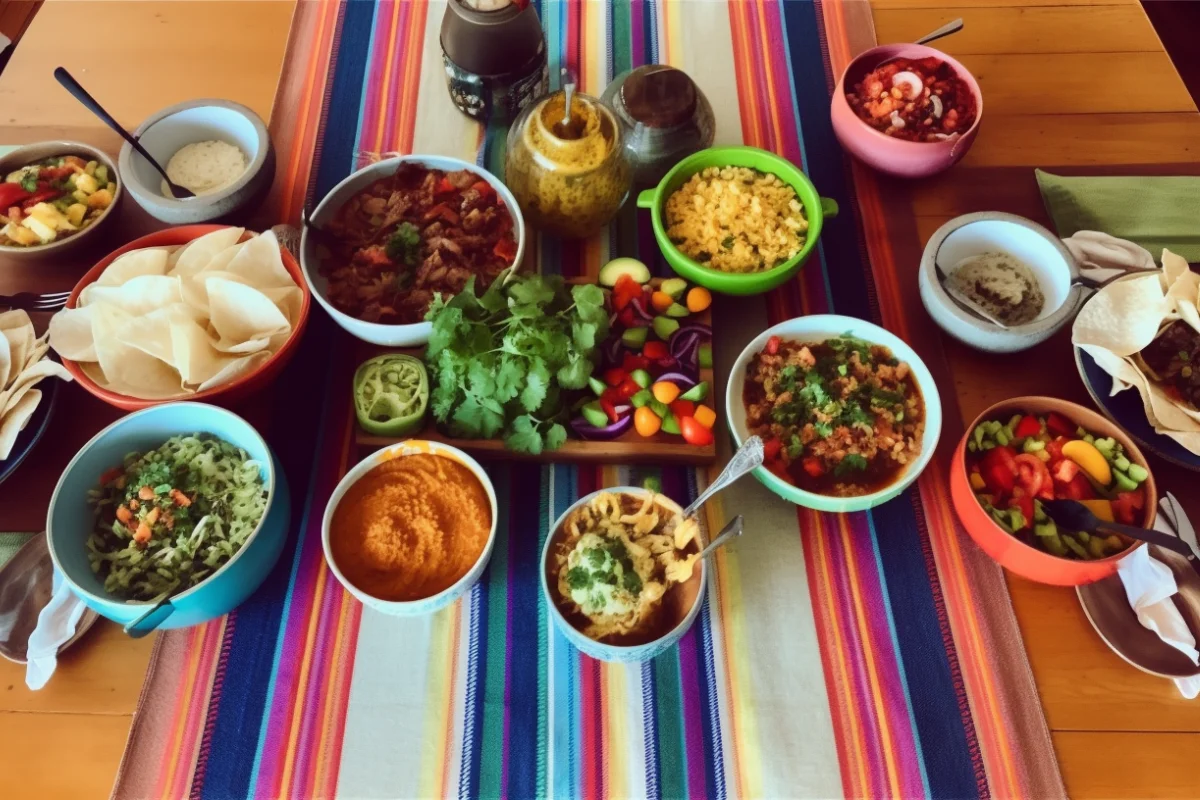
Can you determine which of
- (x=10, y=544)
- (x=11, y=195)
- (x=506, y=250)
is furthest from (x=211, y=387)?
(x=11, y=195)

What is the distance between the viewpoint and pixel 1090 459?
110 cm

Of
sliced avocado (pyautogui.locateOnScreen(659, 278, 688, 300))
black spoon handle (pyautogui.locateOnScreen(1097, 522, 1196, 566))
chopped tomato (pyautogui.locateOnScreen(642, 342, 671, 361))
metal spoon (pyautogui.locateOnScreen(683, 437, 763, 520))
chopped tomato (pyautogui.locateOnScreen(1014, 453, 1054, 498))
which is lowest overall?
chopped tomato (pyautogui.locateOnScreen(1014, 453, 1054, 498))

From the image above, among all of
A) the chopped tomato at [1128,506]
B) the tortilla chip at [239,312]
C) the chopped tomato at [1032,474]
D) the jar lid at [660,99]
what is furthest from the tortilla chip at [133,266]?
the chopped tomato at [1128,506]

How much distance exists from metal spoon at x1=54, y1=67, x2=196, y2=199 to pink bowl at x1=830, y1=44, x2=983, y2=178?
4.02ft

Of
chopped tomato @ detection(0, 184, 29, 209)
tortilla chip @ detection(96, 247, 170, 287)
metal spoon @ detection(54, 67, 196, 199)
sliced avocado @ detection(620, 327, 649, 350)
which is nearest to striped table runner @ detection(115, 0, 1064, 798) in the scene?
sliced avocado @ detection(620, 327, 649, 350)

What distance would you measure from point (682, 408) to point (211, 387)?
2.32ft

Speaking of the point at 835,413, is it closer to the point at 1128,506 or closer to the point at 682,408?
the point at 682,408

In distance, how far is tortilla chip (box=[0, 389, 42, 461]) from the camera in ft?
3.65

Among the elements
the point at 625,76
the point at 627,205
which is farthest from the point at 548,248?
the point at 625,76

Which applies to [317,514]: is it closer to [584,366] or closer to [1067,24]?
[584,366]

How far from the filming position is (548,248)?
1.45 meters

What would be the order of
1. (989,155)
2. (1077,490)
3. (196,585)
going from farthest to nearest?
1. (989,155)
2. (1077,490)
3. (196,585)

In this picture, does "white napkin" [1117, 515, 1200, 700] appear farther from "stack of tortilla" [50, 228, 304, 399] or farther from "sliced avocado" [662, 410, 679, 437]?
"stack of tortilla" [50, 228, 304, 399]

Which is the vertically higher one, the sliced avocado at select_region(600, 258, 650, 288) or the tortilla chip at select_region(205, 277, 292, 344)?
the tortilla chip at select_region(205, 277, 292, 344)
